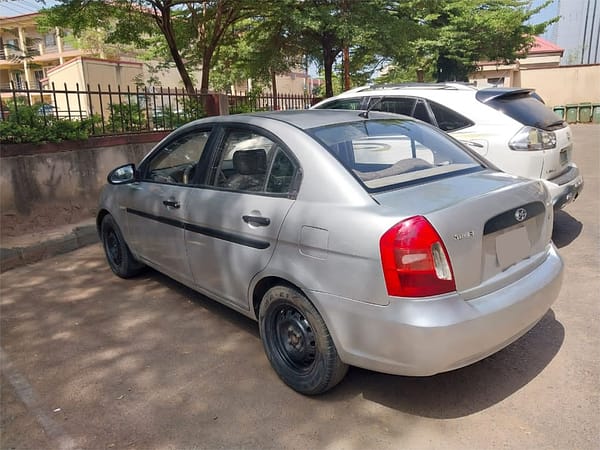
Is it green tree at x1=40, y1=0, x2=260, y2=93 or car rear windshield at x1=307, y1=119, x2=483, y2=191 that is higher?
green tree at x1=40, y1=0, x2=260, y2=93

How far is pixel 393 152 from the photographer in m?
3.12

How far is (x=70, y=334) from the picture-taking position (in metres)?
3.69

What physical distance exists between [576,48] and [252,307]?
68131 millimetres

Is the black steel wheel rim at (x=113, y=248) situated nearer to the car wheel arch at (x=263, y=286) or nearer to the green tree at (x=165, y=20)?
the car wheel arch at (x=263, y=286)

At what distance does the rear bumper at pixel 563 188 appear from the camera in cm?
464

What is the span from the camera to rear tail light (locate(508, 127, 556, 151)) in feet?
15.3

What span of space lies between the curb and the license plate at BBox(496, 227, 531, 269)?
16.9 feet

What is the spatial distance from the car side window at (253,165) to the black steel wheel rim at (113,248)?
76.8 inches

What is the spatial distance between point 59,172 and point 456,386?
594cm

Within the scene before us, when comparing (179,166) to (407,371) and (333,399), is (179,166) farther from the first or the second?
(407,371)

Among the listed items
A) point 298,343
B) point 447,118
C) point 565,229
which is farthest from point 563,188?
point 298,343

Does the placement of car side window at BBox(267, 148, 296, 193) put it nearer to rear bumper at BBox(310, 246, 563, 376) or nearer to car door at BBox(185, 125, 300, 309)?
car door at BBox(185, 125, 300, 309)

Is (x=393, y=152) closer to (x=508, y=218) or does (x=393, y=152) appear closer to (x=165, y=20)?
(x=508, y=218)

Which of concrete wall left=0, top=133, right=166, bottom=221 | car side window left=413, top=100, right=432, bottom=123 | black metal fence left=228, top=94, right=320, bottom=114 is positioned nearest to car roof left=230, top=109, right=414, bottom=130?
car side window left=413, top=100, right=432, bottom=123
